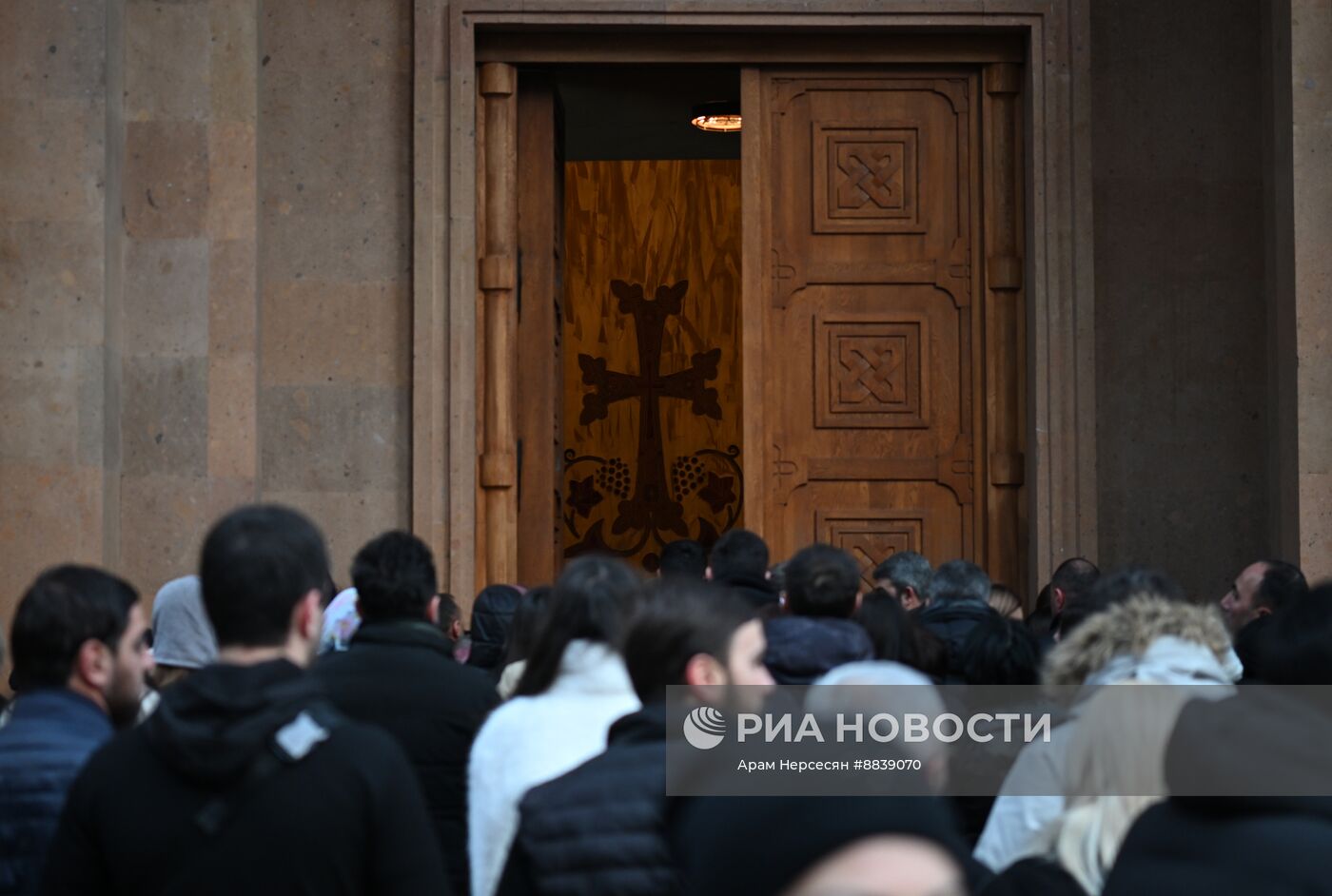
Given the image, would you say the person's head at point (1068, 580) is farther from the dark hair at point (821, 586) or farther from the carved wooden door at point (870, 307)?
the carved wooden door at point (870, 307)

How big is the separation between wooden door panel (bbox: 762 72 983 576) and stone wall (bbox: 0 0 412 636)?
7.14 feet

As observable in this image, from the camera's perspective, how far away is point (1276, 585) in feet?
21.8

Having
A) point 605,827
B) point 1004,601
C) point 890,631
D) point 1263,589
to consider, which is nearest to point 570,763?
point 605,827

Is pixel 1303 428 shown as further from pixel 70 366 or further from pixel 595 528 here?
pixel 595 528

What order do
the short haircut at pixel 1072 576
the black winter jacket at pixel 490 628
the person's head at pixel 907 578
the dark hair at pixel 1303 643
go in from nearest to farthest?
the dark hair at pixel 1303 643
the black winter jacket at pixel 490 628
the short haircut at pixel 1072 576
the person's head at pixel 907 578

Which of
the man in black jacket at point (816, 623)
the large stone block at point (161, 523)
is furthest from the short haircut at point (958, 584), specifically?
the large stone block at point (161, 523)

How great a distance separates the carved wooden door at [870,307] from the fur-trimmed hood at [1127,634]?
23.2ft

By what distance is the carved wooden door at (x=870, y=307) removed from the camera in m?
10.9

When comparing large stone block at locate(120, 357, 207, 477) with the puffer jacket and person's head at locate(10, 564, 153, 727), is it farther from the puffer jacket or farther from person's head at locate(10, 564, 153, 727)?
the puffer jacket

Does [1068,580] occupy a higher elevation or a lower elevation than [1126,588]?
lower

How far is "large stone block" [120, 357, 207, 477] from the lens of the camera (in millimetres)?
10172

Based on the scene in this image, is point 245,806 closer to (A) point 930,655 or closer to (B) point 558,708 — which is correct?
(B) point 558,708

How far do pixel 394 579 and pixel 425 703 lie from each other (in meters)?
0.34

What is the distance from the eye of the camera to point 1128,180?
10.7 meters
